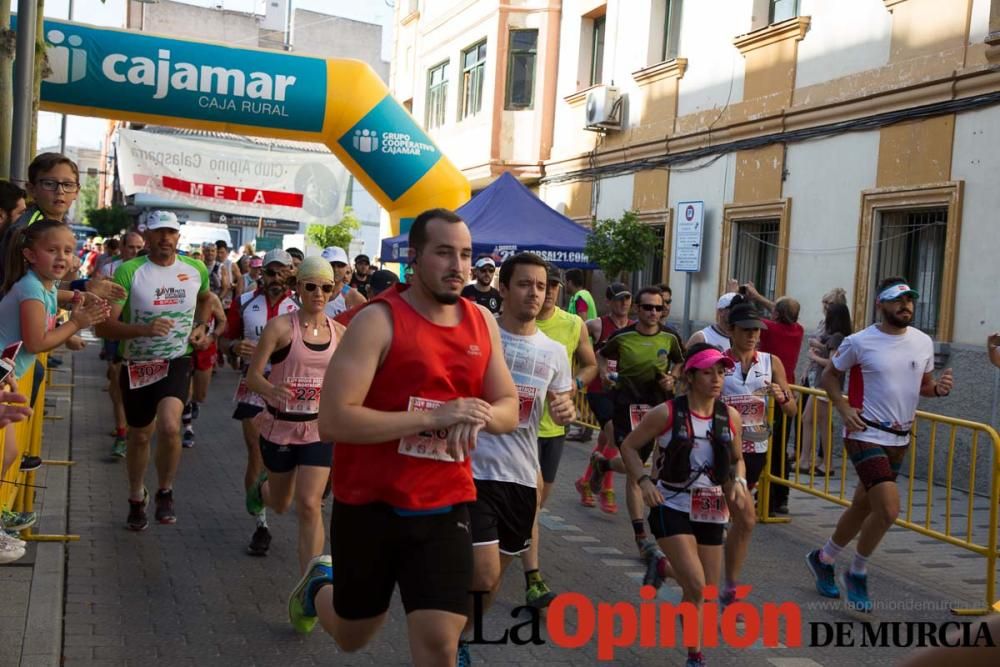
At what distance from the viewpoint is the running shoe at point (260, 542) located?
7.30 meters

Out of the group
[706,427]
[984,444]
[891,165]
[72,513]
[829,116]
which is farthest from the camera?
[829,116]

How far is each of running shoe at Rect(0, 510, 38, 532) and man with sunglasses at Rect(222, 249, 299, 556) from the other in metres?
1.42

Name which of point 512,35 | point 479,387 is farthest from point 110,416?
point 512,35

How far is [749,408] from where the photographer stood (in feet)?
23.8

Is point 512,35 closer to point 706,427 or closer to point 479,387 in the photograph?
point 706,427

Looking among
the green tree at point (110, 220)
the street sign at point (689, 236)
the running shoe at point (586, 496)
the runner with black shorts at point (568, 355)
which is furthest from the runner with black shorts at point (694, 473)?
the green tree at point (110, 220)

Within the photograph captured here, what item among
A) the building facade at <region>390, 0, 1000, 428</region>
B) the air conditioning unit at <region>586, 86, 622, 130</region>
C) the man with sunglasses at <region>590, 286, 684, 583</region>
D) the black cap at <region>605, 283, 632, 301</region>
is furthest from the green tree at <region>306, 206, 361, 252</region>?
the man with sunglasses at <region>590, 286, 684, 583</region>

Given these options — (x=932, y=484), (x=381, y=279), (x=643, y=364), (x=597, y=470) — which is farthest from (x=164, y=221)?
(x=932, y=484)

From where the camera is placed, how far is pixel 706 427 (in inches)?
224

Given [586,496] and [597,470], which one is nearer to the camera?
[597,470]

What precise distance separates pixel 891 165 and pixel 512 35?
12171 mm

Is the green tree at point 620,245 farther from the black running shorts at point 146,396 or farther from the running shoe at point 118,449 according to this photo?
the black running shorts at point 146,396

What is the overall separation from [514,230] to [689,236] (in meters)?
2.48

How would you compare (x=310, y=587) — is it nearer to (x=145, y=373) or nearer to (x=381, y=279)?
(x=145, y=373)
